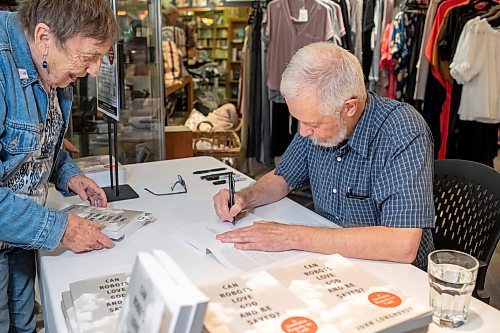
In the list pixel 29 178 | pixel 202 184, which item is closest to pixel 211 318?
pixel 29 178

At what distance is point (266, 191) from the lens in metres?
1.79

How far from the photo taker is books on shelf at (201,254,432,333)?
2.88 ft

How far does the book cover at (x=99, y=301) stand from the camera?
0.95m

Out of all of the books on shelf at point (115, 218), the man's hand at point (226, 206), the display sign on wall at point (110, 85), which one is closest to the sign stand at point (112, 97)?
the display sign on wall at point (110, 85)

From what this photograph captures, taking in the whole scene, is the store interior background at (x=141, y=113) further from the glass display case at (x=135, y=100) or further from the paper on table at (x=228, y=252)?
the paper on table at (x=228, y=252)

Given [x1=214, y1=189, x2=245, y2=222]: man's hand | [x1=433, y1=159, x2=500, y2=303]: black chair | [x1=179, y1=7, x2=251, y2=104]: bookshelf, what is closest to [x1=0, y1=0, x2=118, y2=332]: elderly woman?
[x1=214, y1=189, x2=245, y2=222]: man's hand

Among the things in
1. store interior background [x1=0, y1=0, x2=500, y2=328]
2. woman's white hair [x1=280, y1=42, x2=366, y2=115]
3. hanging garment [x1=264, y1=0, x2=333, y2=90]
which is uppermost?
hanging garment [x1=264, y1=0, x2=333, y2=90]

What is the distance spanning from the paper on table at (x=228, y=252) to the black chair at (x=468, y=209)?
0.60m

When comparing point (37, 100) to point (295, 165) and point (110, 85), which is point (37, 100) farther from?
point (295, 165)

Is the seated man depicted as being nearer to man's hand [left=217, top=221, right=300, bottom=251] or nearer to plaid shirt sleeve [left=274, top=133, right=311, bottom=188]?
man's hand [left=217, top=221, right=300, bottom=251]

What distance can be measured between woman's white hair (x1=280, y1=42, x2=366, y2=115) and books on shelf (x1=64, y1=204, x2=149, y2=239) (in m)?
0.57

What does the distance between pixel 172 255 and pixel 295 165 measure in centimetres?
63

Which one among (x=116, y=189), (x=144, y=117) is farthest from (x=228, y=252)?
(x=144, y=117)

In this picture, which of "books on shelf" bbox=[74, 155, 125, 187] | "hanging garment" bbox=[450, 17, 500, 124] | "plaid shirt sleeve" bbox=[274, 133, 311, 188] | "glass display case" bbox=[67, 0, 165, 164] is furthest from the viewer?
"glass display case" bbox=[67, 0, 165, 164]
